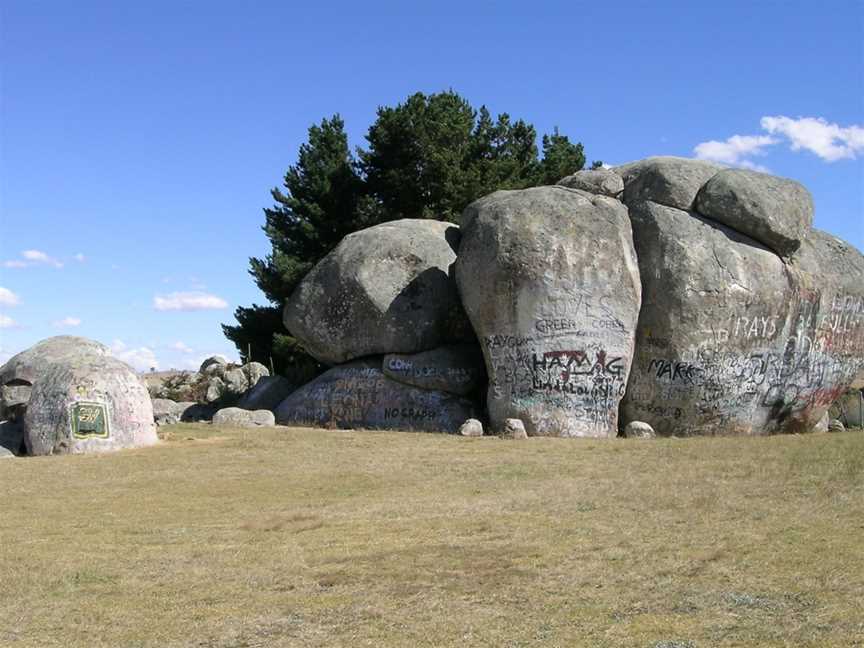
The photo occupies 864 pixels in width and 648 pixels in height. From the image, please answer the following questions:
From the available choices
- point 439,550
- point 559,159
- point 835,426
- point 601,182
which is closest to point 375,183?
point 559,159

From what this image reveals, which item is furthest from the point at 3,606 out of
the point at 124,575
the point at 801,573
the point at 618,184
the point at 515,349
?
the point at 618,184

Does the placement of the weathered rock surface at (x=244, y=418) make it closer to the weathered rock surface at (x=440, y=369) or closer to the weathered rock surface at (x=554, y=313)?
Result: the weathered rock surface at (x=440, y=369)

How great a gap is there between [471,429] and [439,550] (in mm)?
9875

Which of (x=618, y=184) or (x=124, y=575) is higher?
(x=618, y=184)

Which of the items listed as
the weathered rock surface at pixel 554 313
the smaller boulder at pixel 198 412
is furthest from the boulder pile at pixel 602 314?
the smaller boulder at pixel 198 412

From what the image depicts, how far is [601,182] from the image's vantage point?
21266mm

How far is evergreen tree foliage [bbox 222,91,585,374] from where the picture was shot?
3134 centimetres

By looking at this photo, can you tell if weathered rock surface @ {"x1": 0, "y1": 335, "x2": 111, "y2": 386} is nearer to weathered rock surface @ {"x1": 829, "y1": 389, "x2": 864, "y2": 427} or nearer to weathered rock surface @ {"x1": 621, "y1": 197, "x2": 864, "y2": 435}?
weathered rock surface @ {"x1": 621, "y1": 197, "x2": 864, "y2": 435}

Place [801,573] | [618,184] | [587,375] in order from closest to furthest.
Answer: [801,573]
[587,375]
[618,184]

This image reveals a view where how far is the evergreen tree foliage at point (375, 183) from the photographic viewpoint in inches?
1234

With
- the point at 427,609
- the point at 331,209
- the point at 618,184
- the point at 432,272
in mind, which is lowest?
the point at 427,609

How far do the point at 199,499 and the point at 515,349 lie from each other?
26.9 feet

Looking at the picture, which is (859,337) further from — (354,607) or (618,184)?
(354,607)

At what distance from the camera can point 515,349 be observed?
1883 cm
